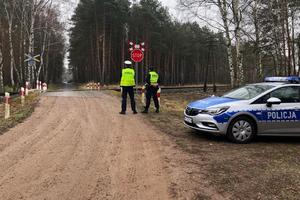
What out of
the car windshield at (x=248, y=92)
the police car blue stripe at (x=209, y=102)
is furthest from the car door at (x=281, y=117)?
the police car blue stripe at (x=209, y=102)

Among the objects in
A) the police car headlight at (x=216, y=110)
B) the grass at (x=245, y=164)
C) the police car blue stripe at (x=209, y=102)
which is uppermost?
the police car blue stripe at (x=209, y=102)

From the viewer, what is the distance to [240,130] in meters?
9.09

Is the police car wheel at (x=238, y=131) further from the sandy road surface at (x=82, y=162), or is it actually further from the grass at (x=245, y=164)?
the sandy road surface at (x=82, y=162)

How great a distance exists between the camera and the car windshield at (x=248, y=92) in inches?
376

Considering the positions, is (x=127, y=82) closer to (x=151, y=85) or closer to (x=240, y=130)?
(x=151, y=85)

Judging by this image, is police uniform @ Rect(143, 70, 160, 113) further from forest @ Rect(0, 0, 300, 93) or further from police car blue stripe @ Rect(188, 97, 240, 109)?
forest @ Rect(0, 0, 300, 93)

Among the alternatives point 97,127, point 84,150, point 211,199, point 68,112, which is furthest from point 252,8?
point 211,199

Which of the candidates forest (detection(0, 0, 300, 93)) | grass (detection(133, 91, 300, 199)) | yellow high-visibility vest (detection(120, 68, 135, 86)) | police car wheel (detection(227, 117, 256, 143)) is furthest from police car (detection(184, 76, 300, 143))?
forest (detection(0, 0, 300, 93))

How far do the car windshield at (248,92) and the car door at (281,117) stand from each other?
30 cm

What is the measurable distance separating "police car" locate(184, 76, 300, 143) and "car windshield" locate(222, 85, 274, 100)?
30 mm

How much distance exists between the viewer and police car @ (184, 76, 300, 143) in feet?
29.7

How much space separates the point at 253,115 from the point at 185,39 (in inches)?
2494

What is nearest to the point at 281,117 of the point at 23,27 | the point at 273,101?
the point at 273,101

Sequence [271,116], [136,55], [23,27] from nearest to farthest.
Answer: [271,116] < [136,55] < [23,27]
